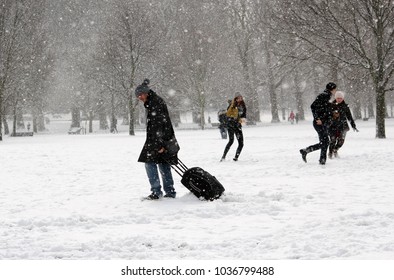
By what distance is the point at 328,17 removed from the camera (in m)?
20.9

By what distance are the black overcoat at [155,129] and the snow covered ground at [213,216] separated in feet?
2.40

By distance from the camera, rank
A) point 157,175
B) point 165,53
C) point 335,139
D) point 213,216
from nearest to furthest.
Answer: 1. point 213,216
2. point 157,175
3. point 335,139
4. point 165,53

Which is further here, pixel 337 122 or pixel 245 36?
pixel 245 36

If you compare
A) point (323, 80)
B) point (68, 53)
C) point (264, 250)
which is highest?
point (68, 53)

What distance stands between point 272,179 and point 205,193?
2.67 meters

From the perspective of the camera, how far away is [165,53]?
1601 inches

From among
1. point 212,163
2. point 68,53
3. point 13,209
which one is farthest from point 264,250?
point 68,53

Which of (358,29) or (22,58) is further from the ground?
(22,58)

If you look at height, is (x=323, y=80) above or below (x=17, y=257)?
above

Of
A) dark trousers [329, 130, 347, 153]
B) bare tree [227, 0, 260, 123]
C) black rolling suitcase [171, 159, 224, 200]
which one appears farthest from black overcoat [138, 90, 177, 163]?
bare tree [227, 0, 260, 123]

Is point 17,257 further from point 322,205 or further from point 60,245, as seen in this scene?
point 322,205

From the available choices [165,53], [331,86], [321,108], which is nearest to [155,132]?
[321,108]

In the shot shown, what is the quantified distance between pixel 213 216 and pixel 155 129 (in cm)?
192

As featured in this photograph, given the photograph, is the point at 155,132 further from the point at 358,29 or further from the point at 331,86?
the point at 358,29
